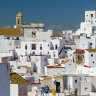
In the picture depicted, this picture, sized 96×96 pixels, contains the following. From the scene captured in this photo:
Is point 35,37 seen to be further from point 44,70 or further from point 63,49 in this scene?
point 44,70

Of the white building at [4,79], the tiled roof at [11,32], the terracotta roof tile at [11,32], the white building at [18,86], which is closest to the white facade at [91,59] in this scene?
the white building at [18,86]

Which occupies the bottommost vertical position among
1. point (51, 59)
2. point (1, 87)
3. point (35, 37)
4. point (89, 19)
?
point (1, 87)

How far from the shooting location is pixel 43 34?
50125mm

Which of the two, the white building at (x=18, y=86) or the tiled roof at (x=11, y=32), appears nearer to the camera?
the white building at (x=18, y=86)

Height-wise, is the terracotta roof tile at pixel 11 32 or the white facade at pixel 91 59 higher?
the terracotta roof tile at pixel 11 32

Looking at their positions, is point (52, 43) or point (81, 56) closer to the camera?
point (81, 56)

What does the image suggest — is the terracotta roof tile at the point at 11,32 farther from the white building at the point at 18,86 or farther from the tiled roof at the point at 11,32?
the white building at the point at 18,86

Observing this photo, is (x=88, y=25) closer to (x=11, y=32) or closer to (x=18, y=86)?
(x=11, y=32)

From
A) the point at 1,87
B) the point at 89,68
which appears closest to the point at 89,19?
the point at 89,68

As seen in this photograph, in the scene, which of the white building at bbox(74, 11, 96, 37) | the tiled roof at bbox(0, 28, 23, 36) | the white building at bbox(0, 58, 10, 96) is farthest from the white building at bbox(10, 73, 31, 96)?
the white building at bbox(74, 11, 96, 37)

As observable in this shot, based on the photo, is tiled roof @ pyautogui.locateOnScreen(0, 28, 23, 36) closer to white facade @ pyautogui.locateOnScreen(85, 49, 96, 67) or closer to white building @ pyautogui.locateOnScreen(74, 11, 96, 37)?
white building @ pyautogui.locateOnScreen(74, 11, 96, 37)

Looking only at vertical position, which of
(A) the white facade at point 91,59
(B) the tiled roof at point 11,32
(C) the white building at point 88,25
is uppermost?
(C) the white building at point 88,25

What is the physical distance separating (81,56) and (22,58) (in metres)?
5.73

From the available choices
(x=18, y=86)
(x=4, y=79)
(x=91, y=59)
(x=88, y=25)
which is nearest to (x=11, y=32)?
(x=88, y=25)
